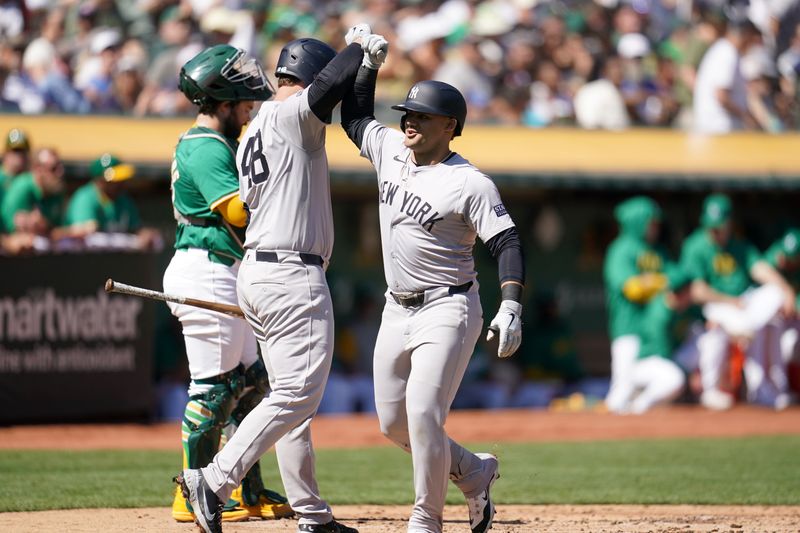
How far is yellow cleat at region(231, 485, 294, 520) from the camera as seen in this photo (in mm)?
6215

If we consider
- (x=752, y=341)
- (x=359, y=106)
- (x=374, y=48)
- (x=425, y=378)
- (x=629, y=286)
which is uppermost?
(x=374, y=48)

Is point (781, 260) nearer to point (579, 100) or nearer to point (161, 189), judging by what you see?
point (579, 100)

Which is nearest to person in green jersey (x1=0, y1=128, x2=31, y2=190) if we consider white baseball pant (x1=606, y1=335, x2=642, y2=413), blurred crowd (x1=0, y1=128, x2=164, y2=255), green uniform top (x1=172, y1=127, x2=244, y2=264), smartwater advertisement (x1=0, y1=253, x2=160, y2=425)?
blurred crowd (x1=0, y1=128, x2=164, y2=255)

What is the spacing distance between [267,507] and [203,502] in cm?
111

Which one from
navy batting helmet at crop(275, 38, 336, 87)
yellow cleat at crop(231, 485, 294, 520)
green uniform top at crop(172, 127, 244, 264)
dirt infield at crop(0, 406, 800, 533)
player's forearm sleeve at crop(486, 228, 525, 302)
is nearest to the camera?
player's forearm sleeve at crop(486, 228, 525, 302)

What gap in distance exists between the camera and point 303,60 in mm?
5438

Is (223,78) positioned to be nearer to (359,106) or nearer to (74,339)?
(359,106)

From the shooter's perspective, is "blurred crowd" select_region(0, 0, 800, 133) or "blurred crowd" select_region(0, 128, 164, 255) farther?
"blurred crowd" select_region(0, 0, 800, 133)

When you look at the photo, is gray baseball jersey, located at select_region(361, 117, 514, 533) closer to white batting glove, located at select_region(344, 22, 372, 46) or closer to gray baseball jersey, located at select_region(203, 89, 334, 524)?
gray baseball jersey, located at select_region(203, 89, 334, 524)

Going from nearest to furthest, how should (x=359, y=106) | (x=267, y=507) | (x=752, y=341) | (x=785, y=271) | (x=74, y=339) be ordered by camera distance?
(x=359, y=106) < (x=267, y=507) < (x=74, y=339) < (x=752, y=341) < (x=785, y=271)

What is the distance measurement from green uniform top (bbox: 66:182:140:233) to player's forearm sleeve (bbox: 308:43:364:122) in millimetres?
5530

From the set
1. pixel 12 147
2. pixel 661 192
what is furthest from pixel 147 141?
pixel 661 192

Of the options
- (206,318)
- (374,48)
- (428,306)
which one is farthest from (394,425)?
(374,48)

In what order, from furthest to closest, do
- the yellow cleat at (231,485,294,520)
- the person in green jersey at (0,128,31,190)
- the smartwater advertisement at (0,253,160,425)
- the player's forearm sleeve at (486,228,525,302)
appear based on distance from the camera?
the person in green jersey at (0,128,31,190) → the smartwater advertisement at (0,253,160,425) → the yellow cleat at (231,485,294,520) → the player's forearm sleeve at (486,228,525,302)
